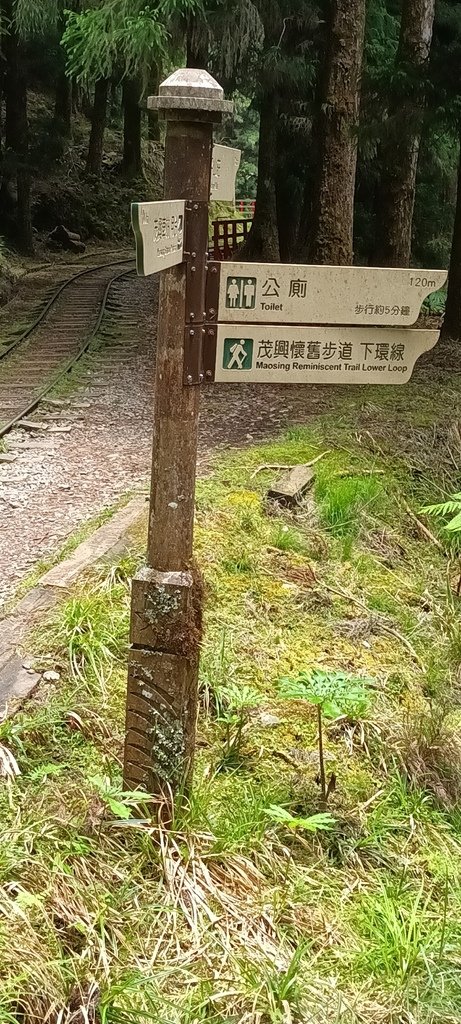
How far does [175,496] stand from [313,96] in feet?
40.4

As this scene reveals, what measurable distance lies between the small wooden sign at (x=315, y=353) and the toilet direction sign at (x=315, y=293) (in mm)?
39

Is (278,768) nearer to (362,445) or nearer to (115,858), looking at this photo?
(115,858)

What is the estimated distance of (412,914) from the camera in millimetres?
2857

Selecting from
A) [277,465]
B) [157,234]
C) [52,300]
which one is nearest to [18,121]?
[52,300]

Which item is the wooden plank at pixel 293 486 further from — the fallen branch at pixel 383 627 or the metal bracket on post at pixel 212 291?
the metal bracket on post at pixel 212 291

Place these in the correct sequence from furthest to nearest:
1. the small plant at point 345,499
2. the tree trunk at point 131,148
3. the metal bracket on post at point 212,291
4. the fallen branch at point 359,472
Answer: the tree trunk at point 131,148 < the fallen branch at point 359,472 < the small plant at point 345,499 < the metal bracket on post at point 212,291

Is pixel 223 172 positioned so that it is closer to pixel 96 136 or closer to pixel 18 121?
pixel 18 121

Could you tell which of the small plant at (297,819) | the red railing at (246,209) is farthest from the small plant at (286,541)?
the red railing at (246,209)

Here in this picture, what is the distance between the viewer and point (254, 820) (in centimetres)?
316

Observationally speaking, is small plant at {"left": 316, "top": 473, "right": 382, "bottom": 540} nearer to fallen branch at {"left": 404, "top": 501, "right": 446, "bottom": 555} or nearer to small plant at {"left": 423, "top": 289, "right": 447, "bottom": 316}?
fallen branch at {"left": 404, "top": 501, "right": 446, "bottom": 555}

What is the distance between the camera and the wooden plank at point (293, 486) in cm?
590

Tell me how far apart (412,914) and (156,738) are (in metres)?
0.98

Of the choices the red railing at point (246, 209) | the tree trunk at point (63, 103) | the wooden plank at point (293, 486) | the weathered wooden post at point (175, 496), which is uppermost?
the tree trunk at point (63, 103)

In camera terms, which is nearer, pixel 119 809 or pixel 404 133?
pixel 119 809
